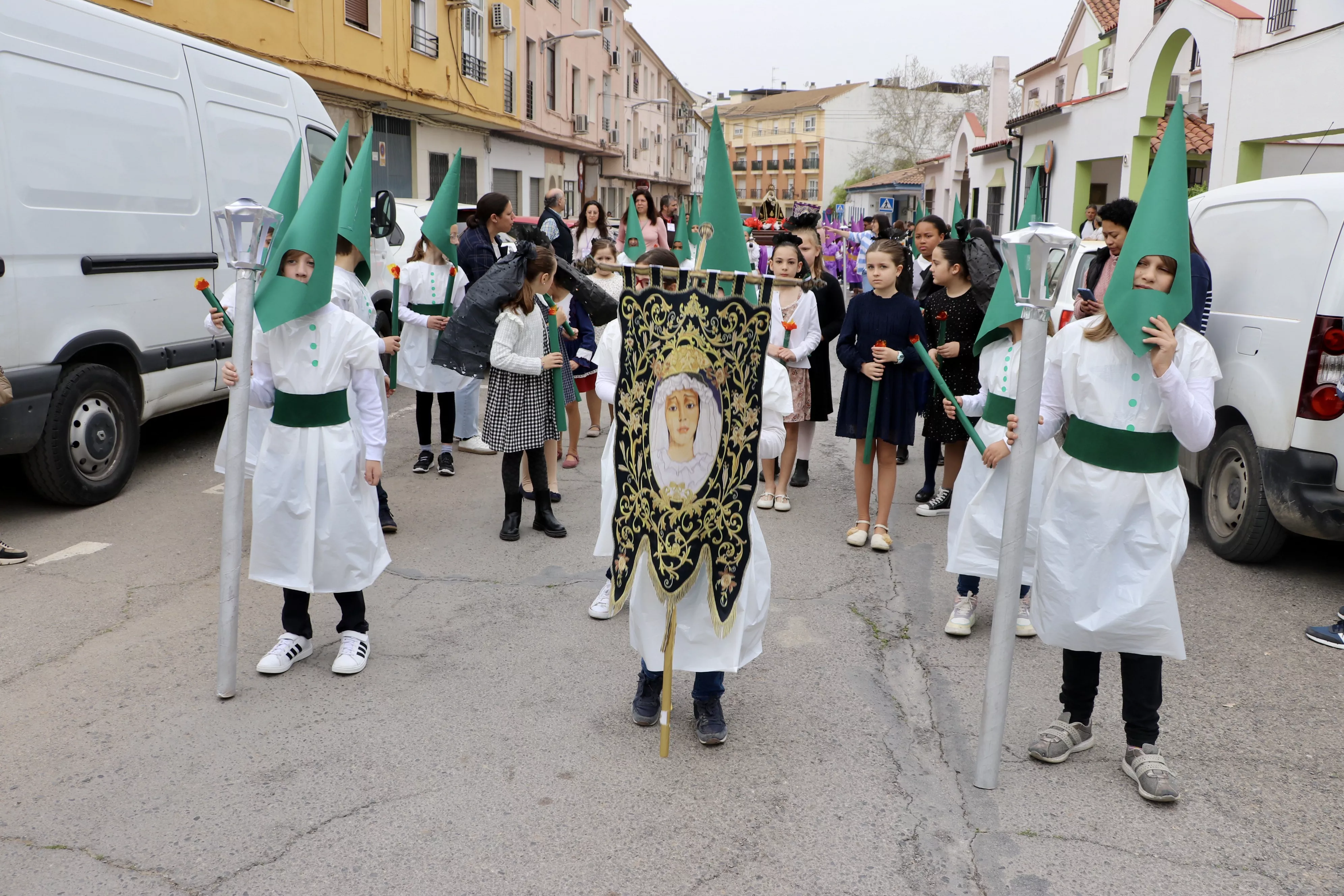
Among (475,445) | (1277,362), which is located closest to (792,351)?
(1277,362)

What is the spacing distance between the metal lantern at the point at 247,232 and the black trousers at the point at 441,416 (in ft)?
12.9

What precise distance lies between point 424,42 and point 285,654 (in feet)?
63.4

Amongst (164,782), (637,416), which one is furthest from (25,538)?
(637,416)

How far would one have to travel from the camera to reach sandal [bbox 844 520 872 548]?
6.12 m

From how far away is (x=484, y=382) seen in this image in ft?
36.0

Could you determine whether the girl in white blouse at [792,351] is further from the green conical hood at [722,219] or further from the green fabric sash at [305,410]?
the green fabric sash at [305,410]

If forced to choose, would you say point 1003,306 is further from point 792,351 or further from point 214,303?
point 214,303

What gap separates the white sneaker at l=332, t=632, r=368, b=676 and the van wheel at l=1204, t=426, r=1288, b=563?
4436 mm

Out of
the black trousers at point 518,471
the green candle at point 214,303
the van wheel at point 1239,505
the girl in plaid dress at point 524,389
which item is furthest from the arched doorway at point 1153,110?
the green candle at point 214,303

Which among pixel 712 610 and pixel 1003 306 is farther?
pixel 1003 306

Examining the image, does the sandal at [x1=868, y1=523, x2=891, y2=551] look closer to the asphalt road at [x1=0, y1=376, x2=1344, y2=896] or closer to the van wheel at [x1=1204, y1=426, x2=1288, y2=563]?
the asphalt road at [x1=0, y1=376, x2=1344, y2=896]

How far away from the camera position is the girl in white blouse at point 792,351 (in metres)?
6.63

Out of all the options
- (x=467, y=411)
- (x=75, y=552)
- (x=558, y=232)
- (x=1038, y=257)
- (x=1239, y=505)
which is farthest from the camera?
(x=558, y=232)

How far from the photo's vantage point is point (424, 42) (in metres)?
21.2
